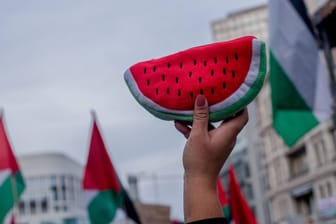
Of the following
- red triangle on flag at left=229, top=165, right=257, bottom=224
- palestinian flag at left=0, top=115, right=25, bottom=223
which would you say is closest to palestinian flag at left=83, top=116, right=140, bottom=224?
palestinian flag at left=0, top=115, right=25, bottom=223

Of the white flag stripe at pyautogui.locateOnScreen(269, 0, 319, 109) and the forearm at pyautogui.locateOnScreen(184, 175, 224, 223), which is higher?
the white flag stripe at pyautogui.locateOnScreen(269, 0, 319, 109)

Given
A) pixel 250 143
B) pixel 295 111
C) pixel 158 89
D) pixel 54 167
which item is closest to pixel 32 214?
pixel 54 167

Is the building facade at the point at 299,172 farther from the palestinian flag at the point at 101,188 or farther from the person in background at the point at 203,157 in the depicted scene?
the person in background at the point at 203,157

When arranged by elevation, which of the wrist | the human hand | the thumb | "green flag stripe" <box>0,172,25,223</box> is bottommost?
"green flag stripe" <box>0,172,25,223</box>

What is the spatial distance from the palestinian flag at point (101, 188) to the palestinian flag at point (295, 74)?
4.64 meters

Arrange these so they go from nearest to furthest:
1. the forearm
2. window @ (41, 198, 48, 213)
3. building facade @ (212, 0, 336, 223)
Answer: the forearm
building facade @ (212, 0, 336, 223)
window @ (41, 198, 48, 213)

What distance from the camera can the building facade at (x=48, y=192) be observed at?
242 feet

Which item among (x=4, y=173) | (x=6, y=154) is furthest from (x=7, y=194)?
(x=6, y=154)

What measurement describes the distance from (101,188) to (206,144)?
10946 mm

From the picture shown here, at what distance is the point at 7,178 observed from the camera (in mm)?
11609

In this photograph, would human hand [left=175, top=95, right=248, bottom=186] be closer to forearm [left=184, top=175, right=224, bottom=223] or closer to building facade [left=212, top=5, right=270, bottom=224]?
forearm [left=184, top=175, right=224, bottom=223]

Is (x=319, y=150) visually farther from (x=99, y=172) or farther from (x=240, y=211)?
(x=240, y=211)

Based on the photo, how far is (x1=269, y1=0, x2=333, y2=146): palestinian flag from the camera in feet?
27.7

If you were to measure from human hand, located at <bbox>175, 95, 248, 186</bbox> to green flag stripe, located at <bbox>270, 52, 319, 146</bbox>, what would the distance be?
6582 millimetres
